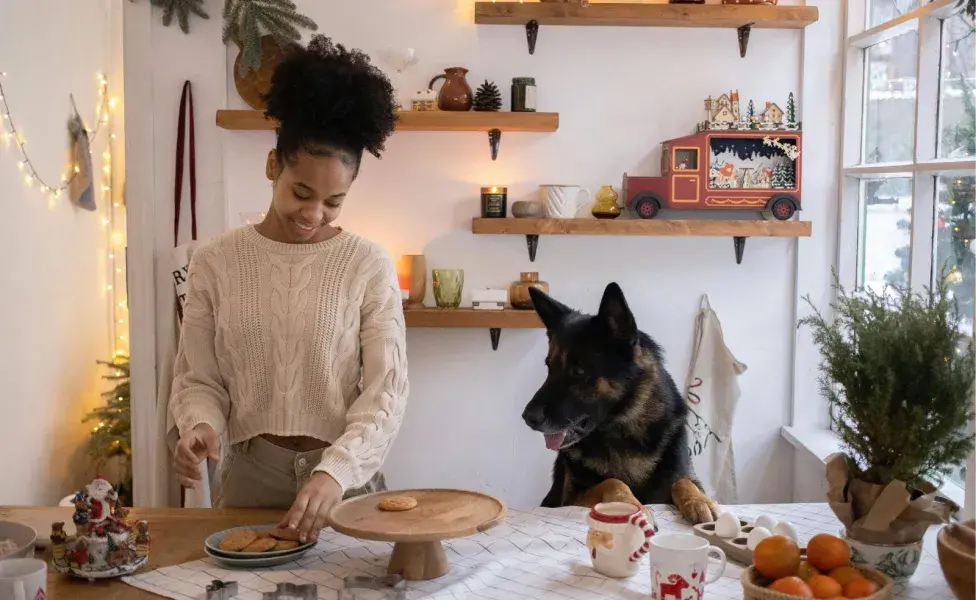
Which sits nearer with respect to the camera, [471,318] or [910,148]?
[910,148]

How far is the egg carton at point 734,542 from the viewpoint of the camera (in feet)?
5.61

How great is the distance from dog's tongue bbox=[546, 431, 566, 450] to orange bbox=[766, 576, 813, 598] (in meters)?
1.02

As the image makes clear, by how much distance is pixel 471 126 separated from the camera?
3277mm

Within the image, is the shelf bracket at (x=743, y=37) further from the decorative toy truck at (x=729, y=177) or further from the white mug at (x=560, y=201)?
the white mug at (x=560, y=201)

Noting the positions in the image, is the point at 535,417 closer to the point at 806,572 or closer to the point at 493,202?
the point at 806,572

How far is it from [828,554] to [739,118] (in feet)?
6.86

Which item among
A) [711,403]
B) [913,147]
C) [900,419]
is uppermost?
[913,147]

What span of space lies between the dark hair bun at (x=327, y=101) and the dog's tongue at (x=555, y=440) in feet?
2.98

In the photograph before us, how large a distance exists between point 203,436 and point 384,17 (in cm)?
199

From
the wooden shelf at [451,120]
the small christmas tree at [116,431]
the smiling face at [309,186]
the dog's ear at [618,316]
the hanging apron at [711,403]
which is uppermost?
the wooden shelf at [451,120]

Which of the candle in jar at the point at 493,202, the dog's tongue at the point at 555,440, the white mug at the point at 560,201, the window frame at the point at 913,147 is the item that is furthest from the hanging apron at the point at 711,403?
the dog's tongue at the point at 555,440

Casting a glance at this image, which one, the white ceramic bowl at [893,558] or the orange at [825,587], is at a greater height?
the orange at [825,587]

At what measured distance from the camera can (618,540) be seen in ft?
5.31

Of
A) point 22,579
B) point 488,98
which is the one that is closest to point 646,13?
point 488,98
